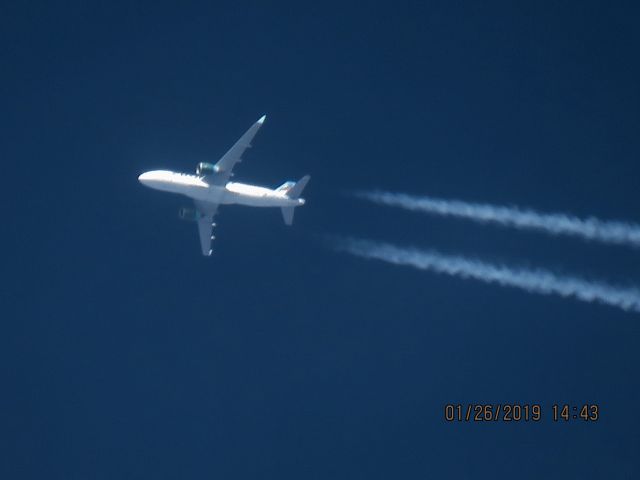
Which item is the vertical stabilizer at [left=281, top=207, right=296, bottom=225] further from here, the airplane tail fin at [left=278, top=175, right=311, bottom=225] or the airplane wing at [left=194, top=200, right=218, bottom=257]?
the airplane wing at [left=194, top=200, right=218, bottom=257]

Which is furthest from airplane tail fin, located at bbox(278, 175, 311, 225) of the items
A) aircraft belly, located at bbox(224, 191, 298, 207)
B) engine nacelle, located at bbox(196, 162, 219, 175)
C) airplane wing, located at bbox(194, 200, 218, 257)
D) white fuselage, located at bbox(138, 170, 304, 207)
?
airplane wing, located at bbox(194, 200, 218, 257)

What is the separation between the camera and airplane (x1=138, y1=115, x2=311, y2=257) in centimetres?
7725

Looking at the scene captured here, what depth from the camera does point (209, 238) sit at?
84062 mm

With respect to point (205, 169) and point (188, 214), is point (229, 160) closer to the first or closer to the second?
point (205, 169)

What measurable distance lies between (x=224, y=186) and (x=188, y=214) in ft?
13.5

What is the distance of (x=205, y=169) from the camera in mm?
77500

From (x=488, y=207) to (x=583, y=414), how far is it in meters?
19.8

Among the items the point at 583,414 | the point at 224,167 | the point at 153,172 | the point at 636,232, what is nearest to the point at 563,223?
the point at 636,232

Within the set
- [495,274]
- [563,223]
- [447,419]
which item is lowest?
[447,419]

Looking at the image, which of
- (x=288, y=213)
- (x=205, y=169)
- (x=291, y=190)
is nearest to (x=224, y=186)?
(x=205, y=169)

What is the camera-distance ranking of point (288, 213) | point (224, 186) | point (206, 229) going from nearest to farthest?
point (224, 186)
point (288, 213)
point (206, 229)

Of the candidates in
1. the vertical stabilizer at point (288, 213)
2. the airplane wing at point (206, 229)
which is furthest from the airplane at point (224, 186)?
the airplane wing at point (206, 229)

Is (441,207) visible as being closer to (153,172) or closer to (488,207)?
(488,207)

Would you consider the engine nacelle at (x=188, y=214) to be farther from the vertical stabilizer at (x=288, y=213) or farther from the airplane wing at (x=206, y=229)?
the vertical stabilizer at (x=288, y=213)
